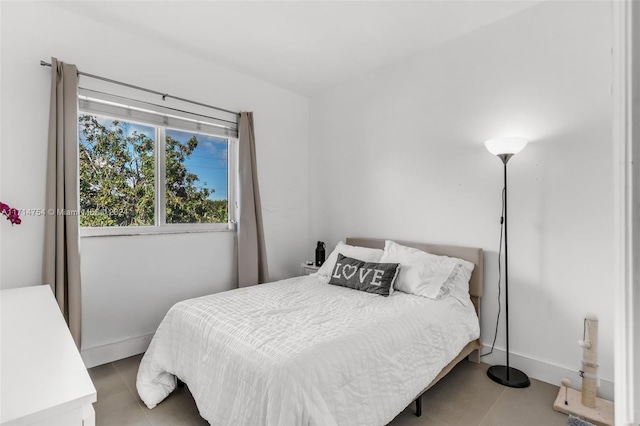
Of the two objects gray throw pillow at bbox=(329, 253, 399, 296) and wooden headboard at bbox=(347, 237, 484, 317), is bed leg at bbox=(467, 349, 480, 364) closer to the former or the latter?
wooden headboard at bbox=(347, 237, 484, 317)

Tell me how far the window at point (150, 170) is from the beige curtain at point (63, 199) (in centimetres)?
18

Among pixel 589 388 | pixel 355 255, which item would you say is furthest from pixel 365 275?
pixel 589 388

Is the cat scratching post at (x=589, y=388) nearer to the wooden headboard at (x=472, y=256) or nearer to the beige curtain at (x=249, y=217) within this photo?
the wooden headboard at (x=472, y=256)

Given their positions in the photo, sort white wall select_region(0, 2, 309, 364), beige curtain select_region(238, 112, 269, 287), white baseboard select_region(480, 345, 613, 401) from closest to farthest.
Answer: white baseboard select_region(480, 345, 613, 401), white wall select_region(0, 2, 309, 364), beige curtain select_region(238, 112, 269, 287)

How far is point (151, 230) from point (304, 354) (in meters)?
2.04

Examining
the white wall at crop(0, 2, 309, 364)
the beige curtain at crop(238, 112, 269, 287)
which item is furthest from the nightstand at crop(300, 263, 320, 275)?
the beige curtain at crop(238, 112, 269, 287)

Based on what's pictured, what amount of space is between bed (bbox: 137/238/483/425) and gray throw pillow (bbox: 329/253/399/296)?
8cm

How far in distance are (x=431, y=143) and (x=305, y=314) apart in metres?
1.90

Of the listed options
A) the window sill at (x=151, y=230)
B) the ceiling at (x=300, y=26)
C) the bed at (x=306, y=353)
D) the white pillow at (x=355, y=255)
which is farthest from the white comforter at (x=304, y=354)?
the ceiling at (x=300, y=26)

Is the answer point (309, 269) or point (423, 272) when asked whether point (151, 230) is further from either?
point (423, 272)

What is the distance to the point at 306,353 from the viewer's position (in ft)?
4.60

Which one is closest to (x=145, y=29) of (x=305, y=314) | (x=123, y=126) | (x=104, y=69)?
(x=104, y=69)

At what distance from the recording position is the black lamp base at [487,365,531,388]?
2.19 metres

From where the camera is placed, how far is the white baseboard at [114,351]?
243 cm
